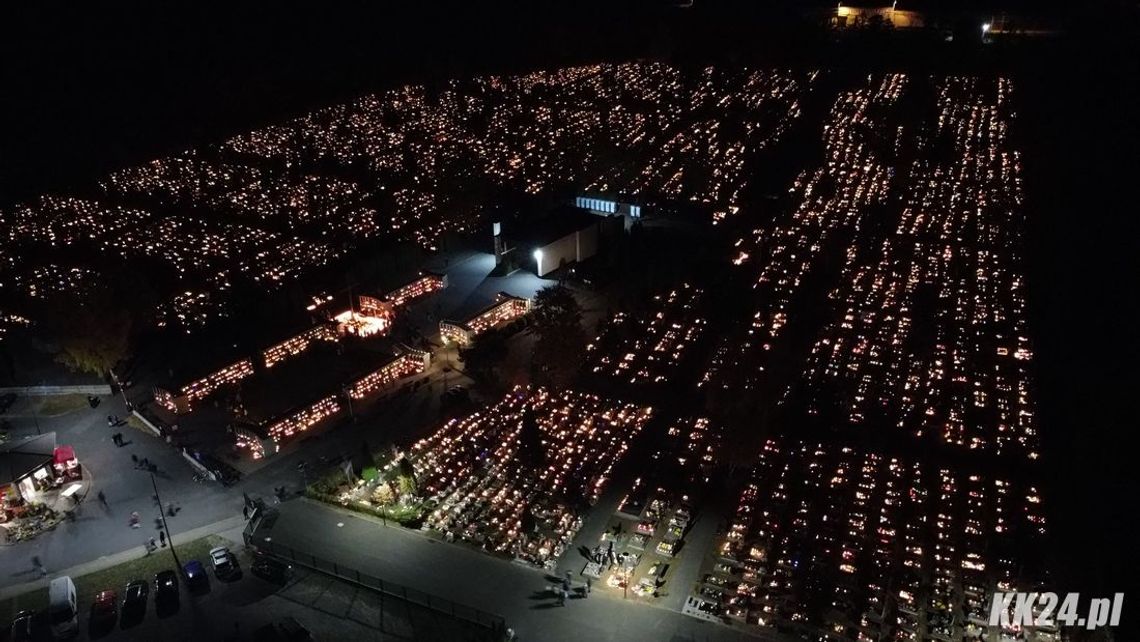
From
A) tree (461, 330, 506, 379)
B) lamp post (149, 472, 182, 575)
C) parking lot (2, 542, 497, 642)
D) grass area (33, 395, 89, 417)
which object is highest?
tree (461, 330, 506, 379)

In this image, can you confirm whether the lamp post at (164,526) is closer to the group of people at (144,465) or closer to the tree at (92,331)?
the group of people at (144,465)

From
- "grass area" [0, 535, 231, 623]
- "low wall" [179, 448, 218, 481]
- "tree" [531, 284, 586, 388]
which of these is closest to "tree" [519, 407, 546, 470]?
"tree" [531, 284, 586, 388]

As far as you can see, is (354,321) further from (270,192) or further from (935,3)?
(935,3)

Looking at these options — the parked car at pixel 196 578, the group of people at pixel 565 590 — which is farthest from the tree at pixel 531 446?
the parked car at pixel 196 578

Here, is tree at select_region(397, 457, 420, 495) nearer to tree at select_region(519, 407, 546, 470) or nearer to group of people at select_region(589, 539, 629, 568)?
tree at select_region(519, 407, 546, 470)

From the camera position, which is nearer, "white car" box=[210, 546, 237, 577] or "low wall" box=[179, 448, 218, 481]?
"white car" box=[210, 546, 237, 577]

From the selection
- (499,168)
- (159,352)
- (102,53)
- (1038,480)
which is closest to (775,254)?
(1038,480)

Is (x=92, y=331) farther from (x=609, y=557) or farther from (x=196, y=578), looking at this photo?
(x=609, y=557)
